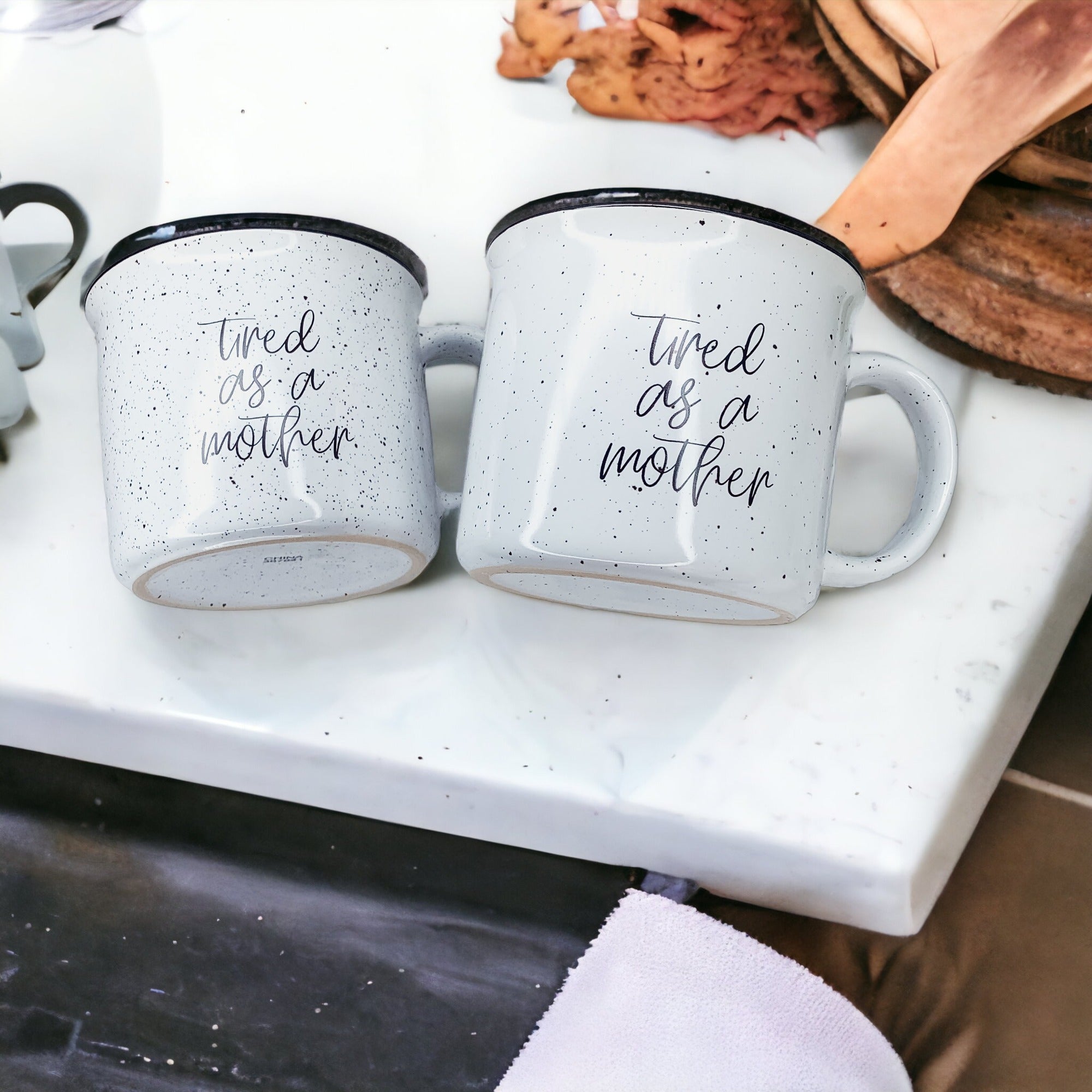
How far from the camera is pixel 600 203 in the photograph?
13.7 inches

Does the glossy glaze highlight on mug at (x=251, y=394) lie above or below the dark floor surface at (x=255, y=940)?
above

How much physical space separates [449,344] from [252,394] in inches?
3.9

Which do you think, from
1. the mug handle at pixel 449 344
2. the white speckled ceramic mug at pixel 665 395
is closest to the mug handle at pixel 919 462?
the white speckled ceramic mug at pixel 665 395

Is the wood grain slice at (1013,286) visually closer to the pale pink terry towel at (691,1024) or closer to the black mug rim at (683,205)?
the black mug rim at (683,205)

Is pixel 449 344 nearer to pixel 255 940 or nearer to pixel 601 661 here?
pixel 601 661

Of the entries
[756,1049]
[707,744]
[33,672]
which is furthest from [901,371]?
[33,672]

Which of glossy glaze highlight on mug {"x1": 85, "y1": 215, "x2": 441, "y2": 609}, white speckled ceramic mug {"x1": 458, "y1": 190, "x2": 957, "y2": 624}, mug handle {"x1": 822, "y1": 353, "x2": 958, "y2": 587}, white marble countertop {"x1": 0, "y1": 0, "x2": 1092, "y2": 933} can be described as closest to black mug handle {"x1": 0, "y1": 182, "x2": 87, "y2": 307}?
white marble countertop {"x1": 0, "y1": 0, "x2": 1092, "y2": 933}

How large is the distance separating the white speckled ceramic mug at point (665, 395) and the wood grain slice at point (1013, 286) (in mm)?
115

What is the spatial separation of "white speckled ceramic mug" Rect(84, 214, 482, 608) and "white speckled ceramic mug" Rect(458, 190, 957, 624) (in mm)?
46

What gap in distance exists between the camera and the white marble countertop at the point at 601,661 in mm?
428

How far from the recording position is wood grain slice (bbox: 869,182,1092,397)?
451 millimetres

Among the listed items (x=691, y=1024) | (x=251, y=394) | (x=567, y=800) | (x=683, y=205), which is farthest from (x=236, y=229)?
(x=691, y=1024)

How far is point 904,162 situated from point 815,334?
0.57 ft

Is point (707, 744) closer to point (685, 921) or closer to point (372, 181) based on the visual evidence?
point (685, 921)
